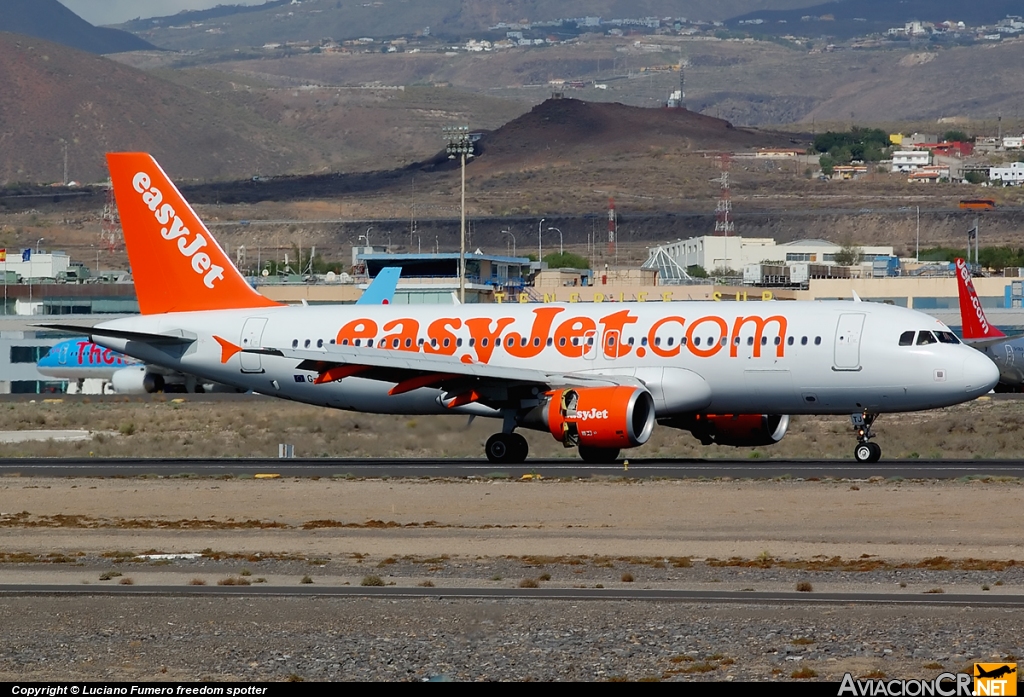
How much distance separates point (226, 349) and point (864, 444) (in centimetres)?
1783

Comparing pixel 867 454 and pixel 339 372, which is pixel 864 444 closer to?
pixel 867 454

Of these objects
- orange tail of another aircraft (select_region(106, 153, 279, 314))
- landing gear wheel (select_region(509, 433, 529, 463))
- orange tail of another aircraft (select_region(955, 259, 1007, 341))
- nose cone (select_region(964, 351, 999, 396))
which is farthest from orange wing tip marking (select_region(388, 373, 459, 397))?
orange tail of another aircraft (select_region(955, 259, 1007, 341))

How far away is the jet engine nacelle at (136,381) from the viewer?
95.3m

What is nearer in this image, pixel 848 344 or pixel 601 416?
pixel 601 416

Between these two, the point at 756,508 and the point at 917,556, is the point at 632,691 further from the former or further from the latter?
the point at 756,508

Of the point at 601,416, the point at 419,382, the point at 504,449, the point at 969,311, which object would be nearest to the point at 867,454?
the point at 601,416

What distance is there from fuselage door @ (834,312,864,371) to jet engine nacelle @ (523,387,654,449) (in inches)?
183

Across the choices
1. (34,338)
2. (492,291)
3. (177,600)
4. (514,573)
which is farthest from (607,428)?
(34,338)

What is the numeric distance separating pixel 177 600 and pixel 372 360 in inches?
868

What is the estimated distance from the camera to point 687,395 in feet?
136

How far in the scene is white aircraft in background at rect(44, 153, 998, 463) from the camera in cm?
4066

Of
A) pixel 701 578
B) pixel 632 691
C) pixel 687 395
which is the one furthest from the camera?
pixel 687 395

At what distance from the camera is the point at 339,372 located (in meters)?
43.8

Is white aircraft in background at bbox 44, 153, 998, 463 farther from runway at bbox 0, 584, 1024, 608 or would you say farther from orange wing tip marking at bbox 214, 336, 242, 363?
runway at bbox 0, 584, 1024, 608
